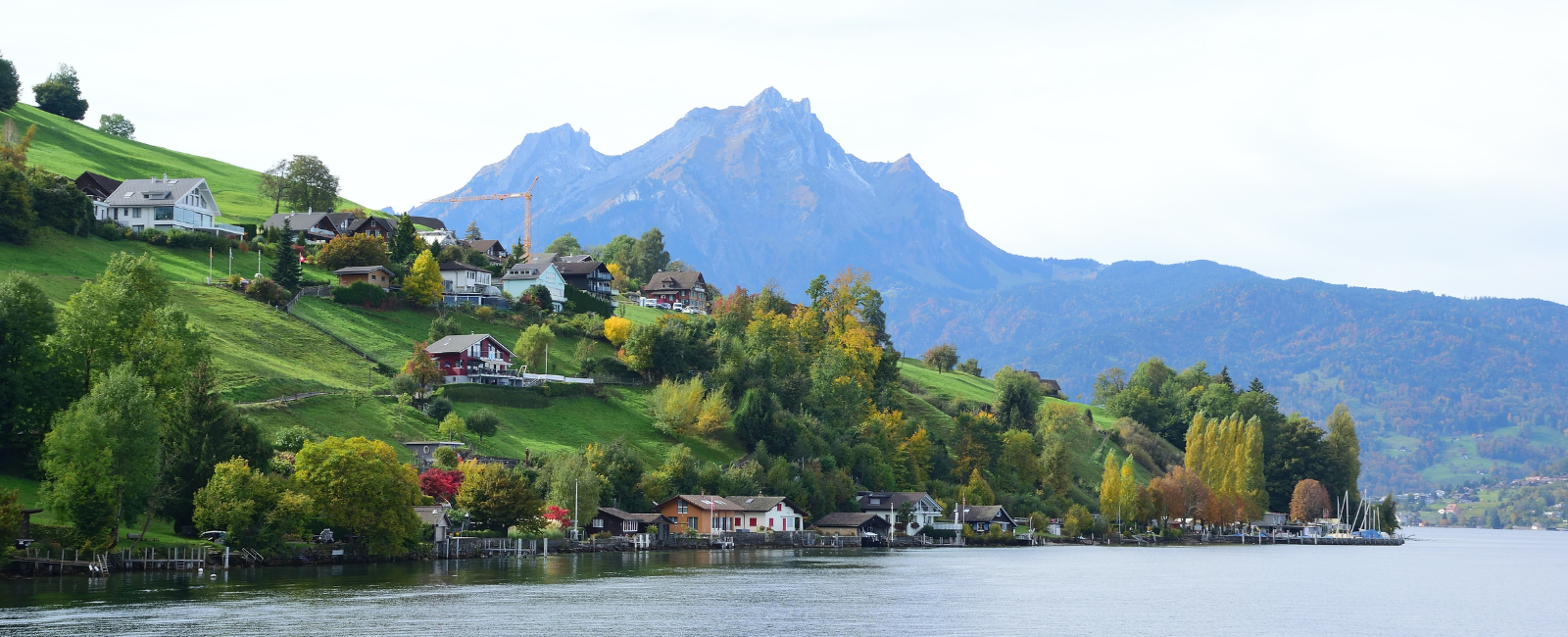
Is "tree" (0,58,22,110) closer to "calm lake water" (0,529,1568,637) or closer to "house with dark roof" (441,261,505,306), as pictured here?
"house with dark roof" (441,261,505,306)

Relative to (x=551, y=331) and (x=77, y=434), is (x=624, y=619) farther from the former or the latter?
(x=551, y=331)

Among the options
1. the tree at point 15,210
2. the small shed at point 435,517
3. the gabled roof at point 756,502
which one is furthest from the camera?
the gabled roof at point 756,502

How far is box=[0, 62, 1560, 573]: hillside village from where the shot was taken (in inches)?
2781

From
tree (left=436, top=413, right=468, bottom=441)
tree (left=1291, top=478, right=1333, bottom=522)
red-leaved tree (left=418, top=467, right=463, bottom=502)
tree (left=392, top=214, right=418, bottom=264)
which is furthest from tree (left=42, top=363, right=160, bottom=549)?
tree (left=1291, top=478, right=1333, bottom=522)

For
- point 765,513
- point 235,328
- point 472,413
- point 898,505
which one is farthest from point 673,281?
point 235,328

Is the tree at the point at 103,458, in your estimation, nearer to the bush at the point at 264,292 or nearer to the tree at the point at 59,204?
the bush at the point at 264,292

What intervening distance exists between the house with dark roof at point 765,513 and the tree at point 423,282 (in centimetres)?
4054

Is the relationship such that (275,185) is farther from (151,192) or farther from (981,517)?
(981,517)

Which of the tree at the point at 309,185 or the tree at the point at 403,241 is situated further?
the tree at the point at 309,185

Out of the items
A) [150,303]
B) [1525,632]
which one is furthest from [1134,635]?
[150,303]

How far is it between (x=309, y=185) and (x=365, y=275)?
5412 cm

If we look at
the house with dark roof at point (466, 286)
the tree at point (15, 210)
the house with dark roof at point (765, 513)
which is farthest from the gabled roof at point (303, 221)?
the house with dark roof at point (765, 513)

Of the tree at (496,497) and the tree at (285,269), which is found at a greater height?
the tree at (285,269)

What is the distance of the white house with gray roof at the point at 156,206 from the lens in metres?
128
